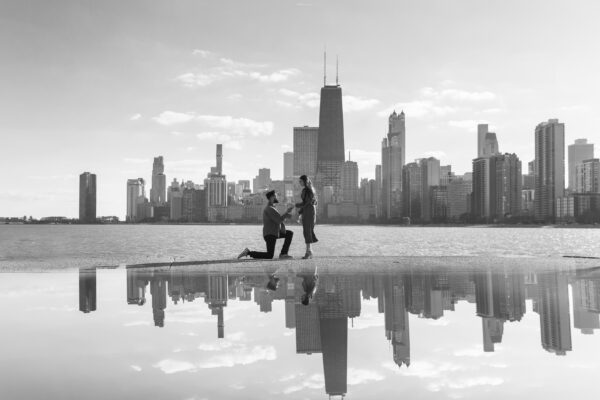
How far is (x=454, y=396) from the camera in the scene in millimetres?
4211

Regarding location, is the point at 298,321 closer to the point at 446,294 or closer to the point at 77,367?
the point at 77,367

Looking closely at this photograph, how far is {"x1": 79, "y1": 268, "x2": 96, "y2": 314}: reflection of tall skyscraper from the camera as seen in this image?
8273 millimetres

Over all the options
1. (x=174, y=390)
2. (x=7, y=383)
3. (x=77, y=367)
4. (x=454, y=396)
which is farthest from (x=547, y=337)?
(x=7, y=383)

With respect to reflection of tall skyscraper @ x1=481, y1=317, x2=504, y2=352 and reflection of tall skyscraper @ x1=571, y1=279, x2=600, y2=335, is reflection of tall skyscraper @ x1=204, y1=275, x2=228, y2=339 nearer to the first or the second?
reflection of tall skyscraper @ x1=481, y1=317, x2=504, y2=352

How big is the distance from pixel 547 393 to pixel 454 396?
0.74m

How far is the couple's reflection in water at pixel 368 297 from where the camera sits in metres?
6.06

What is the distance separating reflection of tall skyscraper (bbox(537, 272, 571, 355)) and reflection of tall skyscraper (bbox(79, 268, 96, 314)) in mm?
6143

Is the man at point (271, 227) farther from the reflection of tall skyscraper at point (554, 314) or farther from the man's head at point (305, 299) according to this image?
the reflection of tall skyscraper at point (554, 314)

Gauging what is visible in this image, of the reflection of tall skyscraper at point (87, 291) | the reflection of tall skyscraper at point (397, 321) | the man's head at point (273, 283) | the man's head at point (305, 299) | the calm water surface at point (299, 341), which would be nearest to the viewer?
the calm water surface at point (299, 341)

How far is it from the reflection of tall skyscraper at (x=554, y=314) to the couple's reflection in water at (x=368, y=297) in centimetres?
1

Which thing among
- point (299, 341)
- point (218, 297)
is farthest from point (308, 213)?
point (299, 341)

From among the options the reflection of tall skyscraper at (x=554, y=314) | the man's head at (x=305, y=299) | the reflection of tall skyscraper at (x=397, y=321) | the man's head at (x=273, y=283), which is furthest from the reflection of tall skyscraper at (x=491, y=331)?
the man's head at (x=273, y=283)

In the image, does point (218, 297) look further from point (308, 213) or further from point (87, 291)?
point (308, 213)

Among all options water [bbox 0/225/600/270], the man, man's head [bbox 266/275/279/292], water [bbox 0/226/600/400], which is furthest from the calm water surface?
water [bbox 0/225/600/270]
